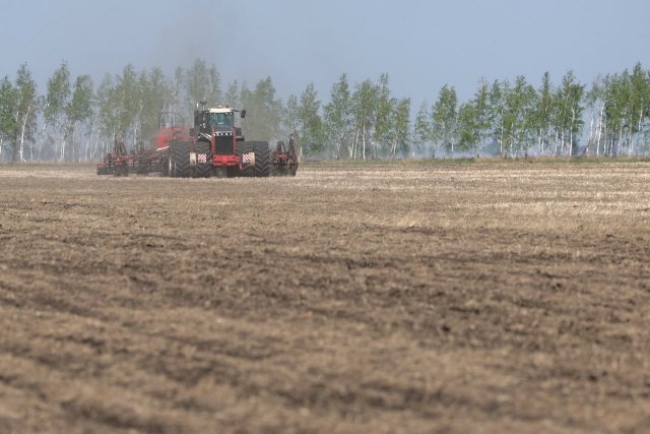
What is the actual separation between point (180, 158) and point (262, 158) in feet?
9.38

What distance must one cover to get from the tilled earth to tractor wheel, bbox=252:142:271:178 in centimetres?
1934

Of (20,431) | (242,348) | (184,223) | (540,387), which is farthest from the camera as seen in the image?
(184,223)

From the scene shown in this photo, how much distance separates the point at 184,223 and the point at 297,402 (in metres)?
8.43

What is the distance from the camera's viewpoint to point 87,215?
539 inches

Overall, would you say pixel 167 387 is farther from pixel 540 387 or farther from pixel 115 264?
pixel 115 264

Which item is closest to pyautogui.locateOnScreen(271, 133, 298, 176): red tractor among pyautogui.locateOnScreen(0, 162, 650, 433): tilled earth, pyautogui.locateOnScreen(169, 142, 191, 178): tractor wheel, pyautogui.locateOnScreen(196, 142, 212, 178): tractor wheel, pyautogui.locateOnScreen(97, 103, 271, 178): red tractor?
pyautogui.locateOnScreen(97, 103, 271, 178): red tractor

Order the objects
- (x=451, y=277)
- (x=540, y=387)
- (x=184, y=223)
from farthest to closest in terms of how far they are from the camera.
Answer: (x=184, y=223), (x=451, y=277), (x=540, y=387)

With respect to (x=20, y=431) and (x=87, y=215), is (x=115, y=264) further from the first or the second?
(x=87, y=215)

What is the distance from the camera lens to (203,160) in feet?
100

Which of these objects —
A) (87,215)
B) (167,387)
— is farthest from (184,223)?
(167,387)

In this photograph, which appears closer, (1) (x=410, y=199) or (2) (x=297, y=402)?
(2) (x=297, y=402)

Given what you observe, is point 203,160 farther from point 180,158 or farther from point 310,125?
point 310,125

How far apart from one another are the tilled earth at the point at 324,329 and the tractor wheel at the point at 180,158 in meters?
19.3

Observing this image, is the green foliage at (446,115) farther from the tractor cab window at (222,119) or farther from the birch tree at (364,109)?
the tractor cab window at (222,119)
